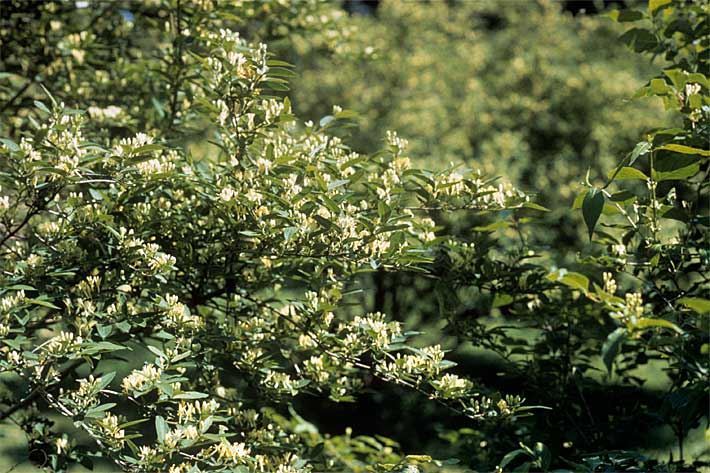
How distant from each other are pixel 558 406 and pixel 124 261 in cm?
146

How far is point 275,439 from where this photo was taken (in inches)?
89.6

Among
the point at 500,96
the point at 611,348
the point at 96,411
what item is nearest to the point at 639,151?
the point at 611,348

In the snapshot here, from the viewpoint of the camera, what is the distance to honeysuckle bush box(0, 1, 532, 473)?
72.7 inches

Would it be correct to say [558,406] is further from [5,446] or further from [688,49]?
[5,446]

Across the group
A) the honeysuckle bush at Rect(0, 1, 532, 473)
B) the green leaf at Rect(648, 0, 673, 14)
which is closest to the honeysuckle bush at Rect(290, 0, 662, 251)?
the green leaf at Rect(648, 0, 673, 14)

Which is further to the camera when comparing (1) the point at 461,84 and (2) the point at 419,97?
(1) the point at 461,84

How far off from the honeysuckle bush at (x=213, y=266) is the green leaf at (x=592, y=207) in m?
0.41

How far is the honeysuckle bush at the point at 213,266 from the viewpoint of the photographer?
1848 millimetres

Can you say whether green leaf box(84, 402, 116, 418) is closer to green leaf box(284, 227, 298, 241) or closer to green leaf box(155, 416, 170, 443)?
green leaf box(155, 416, 170, 443)

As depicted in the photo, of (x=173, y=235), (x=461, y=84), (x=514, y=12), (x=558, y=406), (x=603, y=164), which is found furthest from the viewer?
(x=514, y=12)

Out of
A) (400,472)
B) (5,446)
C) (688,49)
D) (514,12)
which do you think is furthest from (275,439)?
(514,12)

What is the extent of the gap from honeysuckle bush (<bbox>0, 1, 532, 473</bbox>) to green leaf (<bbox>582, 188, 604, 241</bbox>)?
41 centimetres

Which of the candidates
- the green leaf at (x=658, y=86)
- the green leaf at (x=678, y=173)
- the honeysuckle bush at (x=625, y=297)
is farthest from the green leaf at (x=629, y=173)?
the green leaf at (x=658, y=86)

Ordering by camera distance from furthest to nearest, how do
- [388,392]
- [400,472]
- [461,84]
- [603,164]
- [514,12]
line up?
[514,12] → [461,84] → [603,164] → [388,392] → [400,472]
